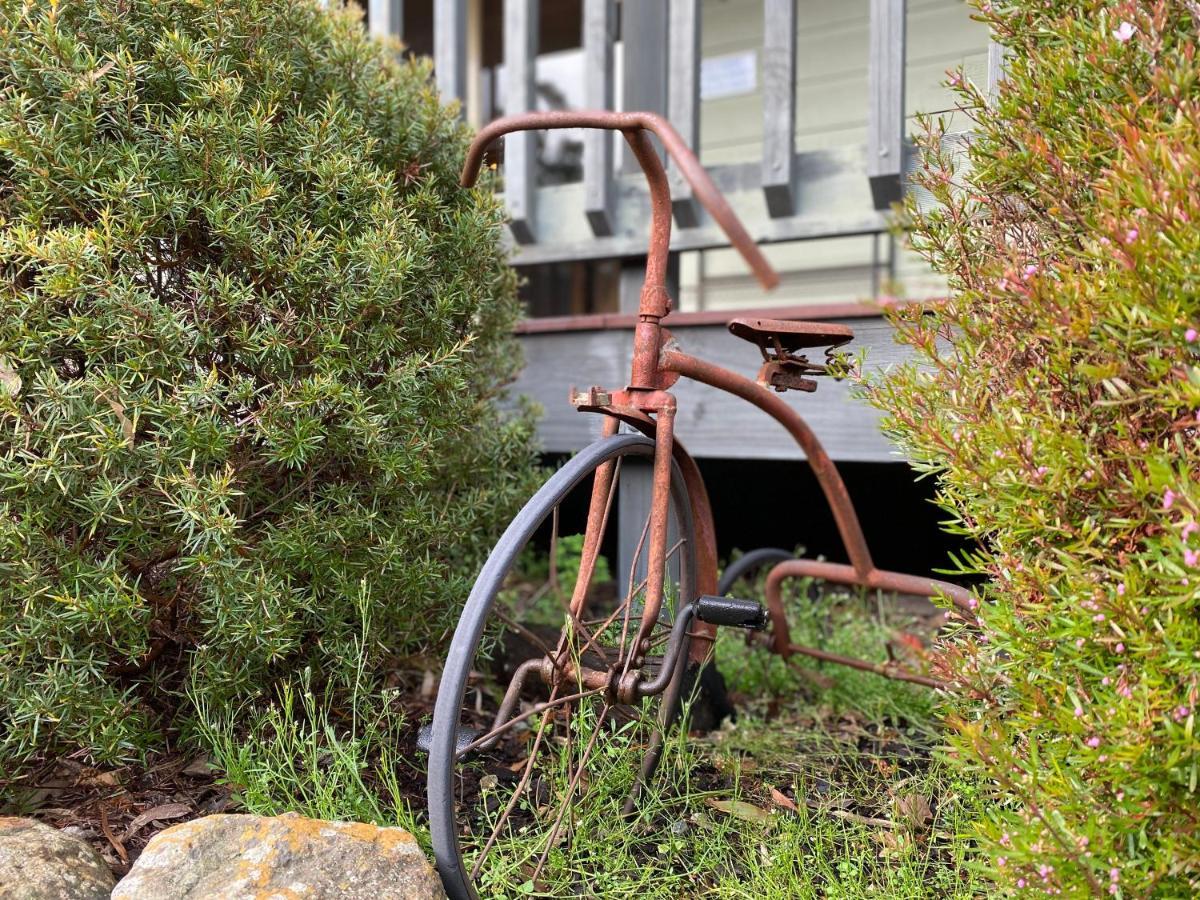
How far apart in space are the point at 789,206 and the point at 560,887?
7.33ft

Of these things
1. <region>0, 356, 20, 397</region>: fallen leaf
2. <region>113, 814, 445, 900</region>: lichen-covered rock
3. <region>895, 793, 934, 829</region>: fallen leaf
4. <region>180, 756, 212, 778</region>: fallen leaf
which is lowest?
<region>895, 793, 934, 829</region>: fallen leaf

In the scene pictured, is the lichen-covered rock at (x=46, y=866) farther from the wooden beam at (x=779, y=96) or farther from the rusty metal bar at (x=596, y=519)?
the wooden beam at (x=779, y=96)

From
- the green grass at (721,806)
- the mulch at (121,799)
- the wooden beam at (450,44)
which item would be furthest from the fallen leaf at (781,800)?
the wooden beam at (450,44)

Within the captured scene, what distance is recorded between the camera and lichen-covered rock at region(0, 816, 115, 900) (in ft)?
4.89

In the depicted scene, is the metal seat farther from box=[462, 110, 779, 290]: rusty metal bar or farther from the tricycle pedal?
the tricycle pedal

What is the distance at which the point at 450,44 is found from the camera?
3752mm

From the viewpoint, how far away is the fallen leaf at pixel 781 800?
6.63 ft

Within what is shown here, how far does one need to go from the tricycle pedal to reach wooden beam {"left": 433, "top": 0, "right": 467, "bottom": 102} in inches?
99.7

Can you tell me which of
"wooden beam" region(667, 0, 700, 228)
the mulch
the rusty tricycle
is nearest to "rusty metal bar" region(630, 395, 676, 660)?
the rusty tricycle

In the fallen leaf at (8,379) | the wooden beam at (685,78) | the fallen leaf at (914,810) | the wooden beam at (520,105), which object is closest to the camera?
the fallen leaf at (8,379)

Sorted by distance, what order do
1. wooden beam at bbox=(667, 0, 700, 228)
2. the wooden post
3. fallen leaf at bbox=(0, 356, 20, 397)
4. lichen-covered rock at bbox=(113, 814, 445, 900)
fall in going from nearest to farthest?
lichen-covered rock at bbox=(113, 814, 445, 900) → fallen leaf at bbox=(0, 356, 20, 397) → wooden beam at bbox=(667, 0, 700, 228) → the wooden post

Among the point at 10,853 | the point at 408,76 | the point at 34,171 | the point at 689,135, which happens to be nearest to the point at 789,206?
the point at 689,135

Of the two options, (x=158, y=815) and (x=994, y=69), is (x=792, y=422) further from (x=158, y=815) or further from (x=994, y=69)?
(x=158, y=815)

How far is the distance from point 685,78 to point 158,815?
2.60m
